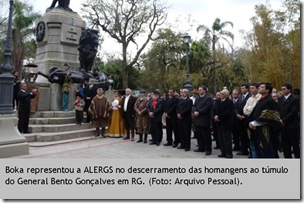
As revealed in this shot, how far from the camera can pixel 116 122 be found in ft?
30.0

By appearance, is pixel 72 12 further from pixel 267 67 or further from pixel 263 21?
pixel 263 21

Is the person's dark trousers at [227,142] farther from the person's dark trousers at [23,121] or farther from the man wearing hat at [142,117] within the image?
the person's dark trousers at [23,121]

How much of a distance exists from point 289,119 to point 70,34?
9144 mm

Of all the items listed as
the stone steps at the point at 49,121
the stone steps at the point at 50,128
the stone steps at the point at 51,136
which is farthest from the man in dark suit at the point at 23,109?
the stone steps at the point at 49,121

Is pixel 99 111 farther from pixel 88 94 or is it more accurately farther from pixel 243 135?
pixel 243 135

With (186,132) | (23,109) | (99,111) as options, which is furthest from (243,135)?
(23,109)

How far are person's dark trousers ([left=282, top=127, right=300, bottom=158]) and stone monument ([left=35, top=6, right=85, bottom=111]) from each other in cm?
846

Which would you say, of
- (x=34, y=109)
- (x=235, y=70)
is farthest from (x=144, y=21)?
(x=34, y=109)

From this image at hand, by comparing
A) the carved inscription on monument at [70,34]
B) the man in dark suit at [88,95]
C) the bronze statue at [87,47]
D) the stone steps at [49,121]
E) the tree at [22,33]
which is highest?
the tree at [22,33]

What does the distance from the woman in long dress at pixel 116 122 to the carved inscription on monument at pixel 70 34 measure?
3993 mm

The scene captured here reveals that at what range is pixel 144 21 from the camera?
1127 inches

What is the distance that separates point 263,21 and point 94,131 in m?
17.2

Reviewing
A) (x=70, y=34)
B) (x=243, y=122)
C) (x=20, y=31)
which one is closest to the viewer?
(x=243, y=122)

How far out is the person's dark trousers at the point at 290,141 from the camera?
582 centimetres
